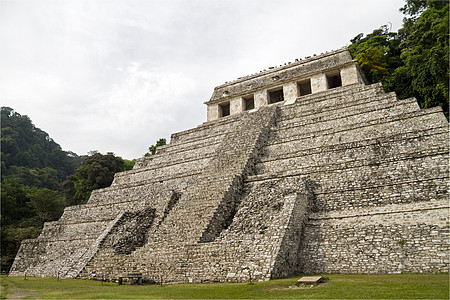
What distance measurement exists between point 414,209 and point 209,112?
19.2 meters

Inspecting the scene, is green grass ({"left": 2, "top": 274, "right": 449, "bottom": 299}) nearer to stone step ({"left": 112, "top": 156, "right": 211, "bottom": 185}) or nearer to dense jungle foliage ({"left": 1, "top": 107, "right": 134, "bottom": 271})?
stone step ({"left": 112, "top": 156, "right": 211, "bottom": 185})

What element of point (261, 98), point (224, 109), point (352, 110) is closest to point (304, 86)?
point (261, 98)

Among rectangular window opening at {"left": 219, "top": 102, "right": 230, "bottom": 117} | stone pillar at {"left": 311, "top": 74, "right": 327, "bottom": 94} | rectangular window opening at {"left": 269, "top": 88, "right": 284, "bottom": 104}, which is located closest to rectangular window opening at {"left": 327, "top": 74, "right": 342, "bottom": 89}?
stone pillar at {"left": 311, "top": 74, "right": 327, "bottom": 94}

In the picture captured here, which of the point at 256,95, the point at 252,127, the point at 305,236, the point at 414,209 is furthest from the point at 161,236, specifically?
the point at 256,95

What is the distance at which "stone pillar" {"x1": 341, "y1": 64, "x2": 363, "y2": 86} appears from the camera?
811 inches

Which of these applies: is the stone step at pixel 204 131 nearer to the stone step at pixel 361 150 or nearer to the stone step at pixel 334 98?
the stone step at pixel 334 98

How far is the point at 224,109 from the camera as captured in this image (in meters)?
26.4

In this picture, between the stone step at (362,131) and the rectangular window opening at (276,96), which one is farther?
the rectangular window opening at (276,96)

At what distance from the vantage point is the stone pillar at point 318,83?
70.2 ft

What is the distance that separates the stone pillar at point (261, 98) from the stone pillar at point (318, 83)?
3490 mm

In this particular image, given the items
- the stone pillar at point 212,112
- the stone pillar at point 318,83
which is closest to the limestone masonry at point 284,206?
the stone pillar at point 318,83

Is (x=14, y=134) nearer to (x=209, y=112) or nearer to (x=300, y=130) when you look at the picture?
(x=209, y=112)

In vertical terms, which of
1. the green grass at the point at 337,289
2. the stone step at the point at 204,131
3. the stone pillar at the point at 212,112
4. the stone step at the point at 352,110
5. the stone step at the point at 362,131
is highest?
Answer: the stone pillar at the point at 212,112

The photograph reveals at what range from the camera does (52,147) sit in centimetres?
5888
